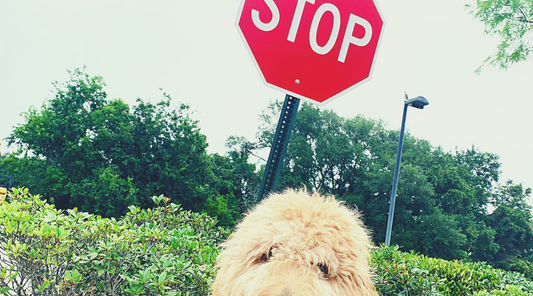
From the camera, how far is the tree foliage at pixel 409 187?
29094mm

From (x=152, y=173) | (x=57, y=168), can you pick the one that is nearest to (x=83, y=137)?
(x=57, y=168)

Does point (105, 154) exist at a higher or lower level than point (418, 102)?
lower

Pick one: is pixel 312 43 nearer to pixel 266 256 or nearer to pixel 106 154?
pixel 266 256

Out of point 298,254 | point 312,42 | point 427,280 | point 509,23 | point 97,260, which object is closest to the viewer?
point 298,254

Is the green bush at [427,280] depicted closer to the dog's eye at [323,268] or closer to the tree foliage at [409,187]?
the dog's eye at [323,268]

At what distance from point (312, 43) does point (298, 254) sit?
1.41 metres

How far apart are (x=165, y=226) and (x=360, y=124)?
3086cm

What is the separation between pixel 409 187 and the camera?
94.8 feet

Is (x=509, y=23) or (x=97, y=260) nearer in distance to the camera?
(x=97, y=260)

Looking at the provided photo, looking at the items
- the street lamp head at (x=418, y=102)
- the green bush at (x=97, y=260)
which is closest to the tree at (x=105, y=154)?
the street lamp head at (x=418, y=102)

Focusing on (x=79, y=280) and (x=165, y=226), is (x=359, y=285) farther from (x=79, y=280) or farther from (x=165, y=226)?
(x=165, y=226)

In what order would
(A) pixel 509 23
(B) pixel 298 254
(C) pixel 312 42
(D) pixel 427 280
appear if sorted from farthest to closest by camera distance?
(A) pixel 509 23, (D) pixel 427 280, (C) pixel 312 42, (B) pixel 298 254

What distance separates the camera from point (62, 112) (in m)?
27.7

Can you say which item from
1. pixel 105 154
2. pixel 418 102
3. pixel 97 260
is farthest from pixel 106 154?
pixel 97 260
